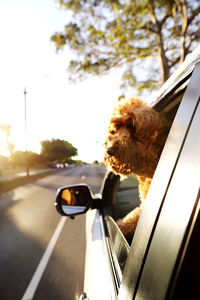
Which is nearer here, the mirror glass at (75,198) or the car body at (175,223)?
the car body at (175,223)

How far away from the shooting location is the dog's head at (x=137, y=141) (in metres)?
1.48

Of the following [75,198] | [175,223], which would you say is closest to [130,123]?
[75,198]

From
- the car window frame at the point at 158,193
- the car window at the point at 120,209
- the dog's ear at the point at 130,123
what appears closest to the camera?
the car window frame at the point at 158,193

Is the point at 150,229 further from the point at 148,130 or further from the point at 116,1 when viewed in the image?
the point at 116,1

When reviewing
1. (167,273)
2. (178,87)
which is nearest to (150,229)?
(167,273)

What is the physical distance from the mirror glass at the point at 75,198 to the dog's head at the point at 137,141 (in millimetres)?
557

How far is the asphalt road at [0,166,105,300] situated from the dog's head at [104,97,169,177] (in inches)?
65.2

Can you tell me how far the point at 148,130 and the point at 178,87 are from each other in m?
0.57

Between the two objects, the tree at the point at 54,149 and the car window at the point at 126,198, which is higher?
the car window at the point at 126,198

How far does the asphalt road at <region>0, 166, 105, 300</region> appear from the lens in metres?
2.81

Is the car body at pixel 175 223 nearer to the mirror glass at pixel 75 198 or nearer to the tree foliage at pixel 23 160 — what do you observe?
the mirror glass at pixel 75 198

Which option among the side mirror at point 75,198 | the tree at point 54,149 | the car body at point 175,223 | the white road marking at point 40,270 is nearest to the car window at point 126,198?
the side mirror at point 75,198

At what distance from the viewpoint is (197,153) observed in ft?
1.82

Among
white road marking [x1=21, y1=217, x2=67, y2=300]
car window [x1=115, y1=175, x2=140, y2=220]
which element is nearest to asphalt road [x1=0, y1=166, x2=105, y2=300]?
white road marking [x1=21, y1=217, x2=67, y2=300]
